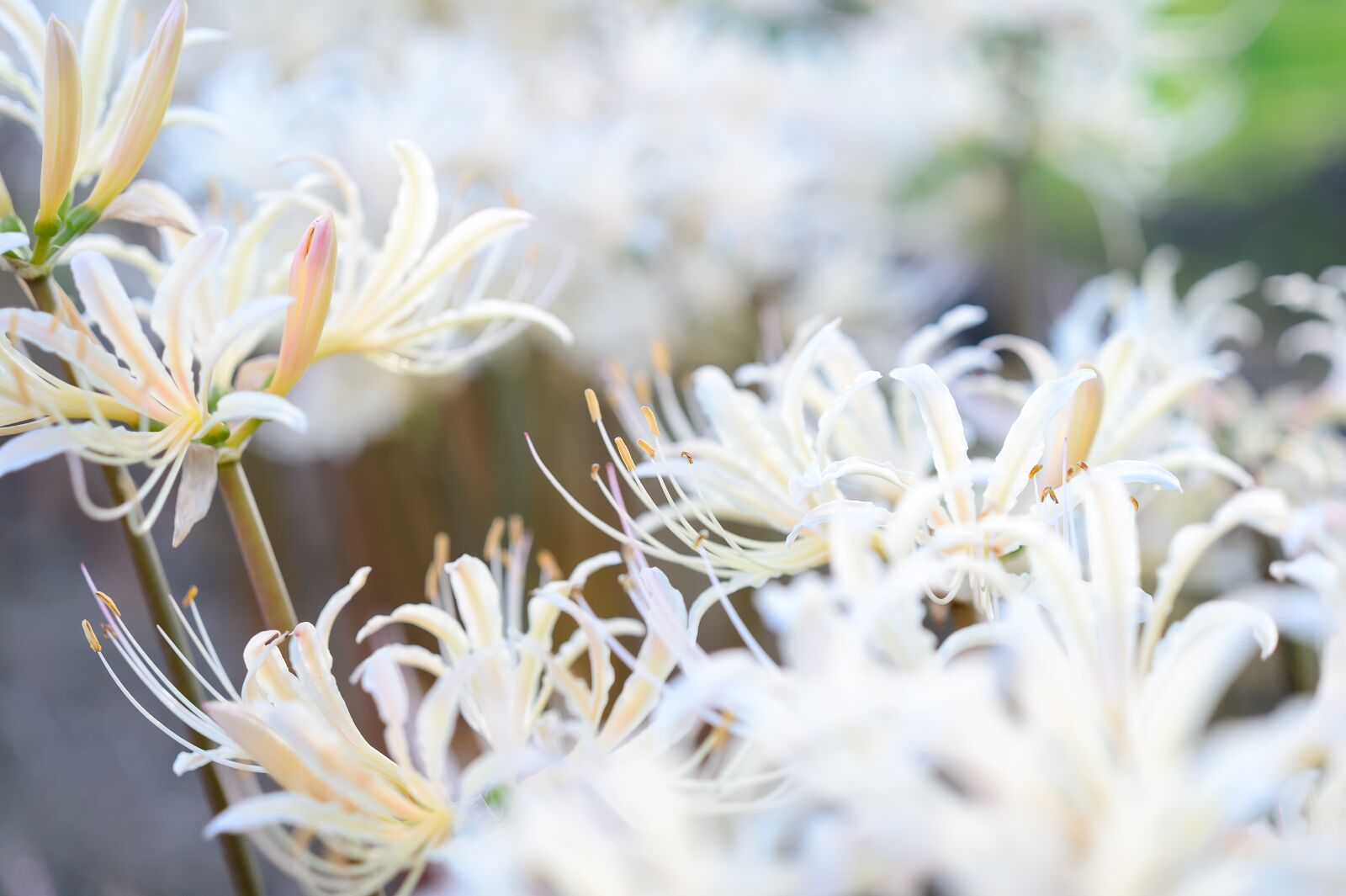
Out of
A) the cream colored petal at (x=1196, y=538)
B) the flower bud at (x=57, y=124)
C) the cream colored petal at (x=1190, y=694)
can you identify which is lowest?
the cream colored petal at (x=1190, y=694)

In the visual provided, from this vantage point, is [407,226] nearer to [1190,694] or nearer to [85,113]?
[85,113]

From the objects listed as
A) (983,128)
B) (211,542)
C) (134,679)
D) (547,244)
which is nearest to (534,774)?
(547,244)

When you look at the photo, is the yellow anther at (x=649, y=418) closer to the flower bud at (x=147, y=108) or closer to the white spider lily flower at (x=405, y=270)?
the white spider lily flower at (x=405, y=270)

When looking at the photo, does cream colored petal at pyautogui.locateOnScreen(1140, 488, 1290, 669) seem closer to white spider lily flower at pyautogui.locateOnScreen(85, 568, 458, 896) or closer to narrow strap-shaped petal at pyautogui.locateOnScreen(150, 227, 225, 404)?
white spider lily flower at pyautogui.locateOnScreen(85, 568, 458, 896)

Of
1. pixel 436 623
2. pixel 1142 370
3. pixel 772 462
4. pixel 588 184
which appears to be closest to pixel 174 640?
pixel 436 623

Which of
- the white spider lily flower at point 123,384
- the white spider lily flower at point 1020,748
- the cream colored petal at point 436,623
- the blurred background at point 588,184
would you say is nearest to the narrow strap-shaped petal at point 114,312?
the white spider lily flower at point 123,384

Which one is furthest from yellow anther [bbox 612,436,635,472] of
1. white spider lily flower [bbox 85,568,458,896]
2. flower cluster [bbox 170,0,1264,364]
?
flower cluster [bbox 170,0,1264,364]
